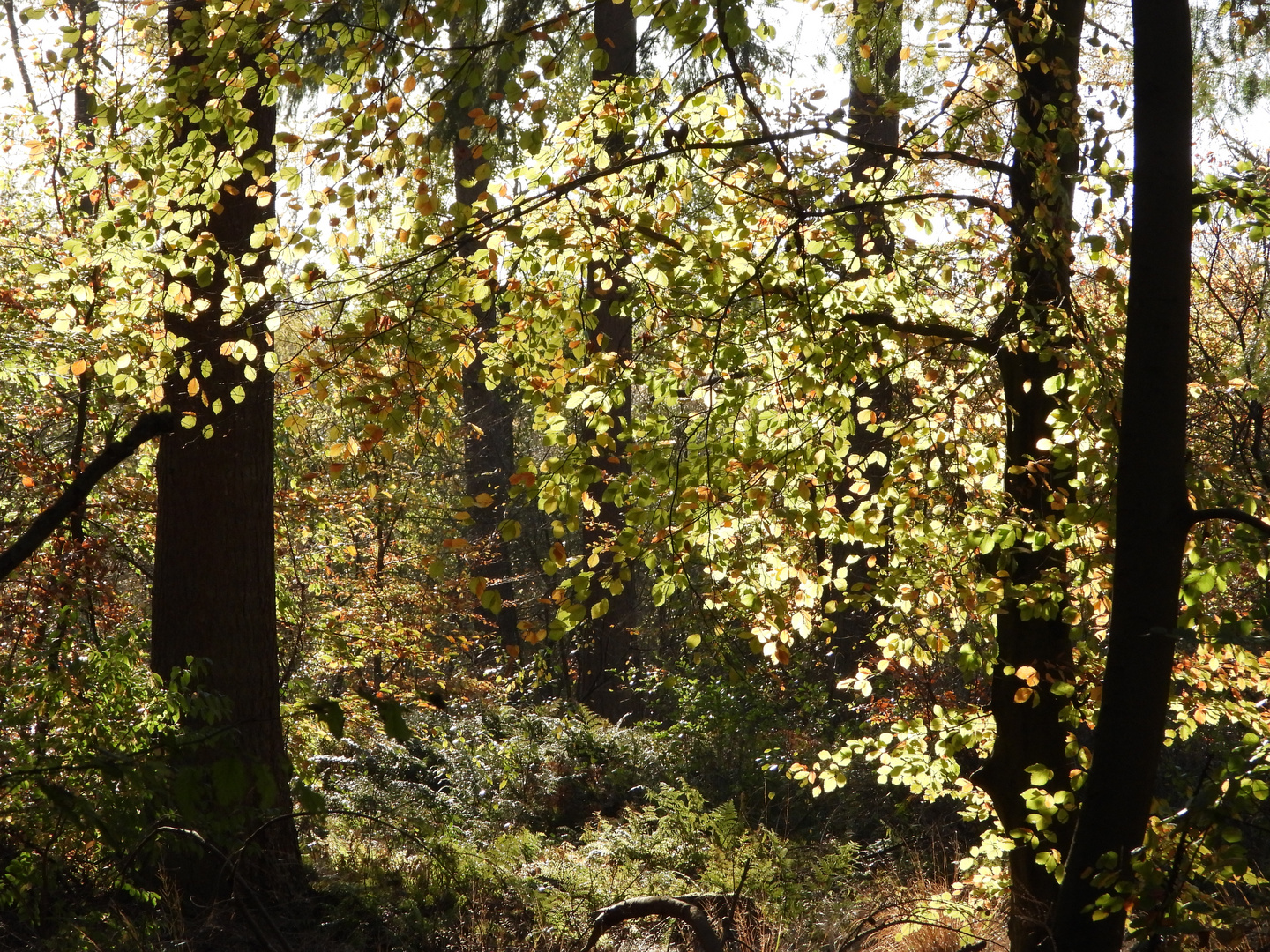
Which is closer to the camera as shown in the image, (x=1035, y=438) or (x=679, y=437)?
(x=1035, y=438)

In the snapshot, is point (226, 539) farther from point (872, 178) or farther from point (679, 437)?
point (872, 178)

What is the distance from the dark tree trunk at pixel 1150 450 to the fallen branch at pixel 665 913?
2047 mm

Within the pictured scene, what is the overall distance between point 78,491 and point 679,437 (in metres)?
2.75

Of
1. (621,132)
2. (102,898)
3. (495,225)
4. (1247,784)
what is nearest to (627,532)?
(495,225)

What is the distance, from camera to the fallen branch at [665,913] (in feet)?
14.4

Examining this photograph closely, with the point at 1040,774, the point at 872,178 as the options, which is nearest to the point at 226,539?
the point at 872,178

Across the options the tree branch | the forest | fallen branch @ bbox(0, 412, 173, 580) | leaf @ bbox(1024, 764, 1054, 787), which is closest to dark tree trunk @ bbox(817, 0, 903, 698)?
the forest

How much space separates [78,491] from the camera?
452cm

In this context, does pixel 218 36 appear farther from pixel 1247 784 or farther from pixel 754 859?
pixel 754 859

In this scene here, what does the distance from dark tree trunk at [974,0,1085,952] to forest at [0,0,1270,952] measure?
3 centimetres

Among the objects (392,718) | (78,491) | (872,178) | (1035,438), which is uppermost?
(872,178)

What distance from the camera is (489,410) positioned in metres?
16.2

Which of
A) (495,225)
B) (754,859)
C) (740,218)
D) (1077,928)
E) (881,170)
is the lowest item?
(754,859)

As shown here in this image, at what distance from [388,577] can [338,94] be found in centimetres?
808
